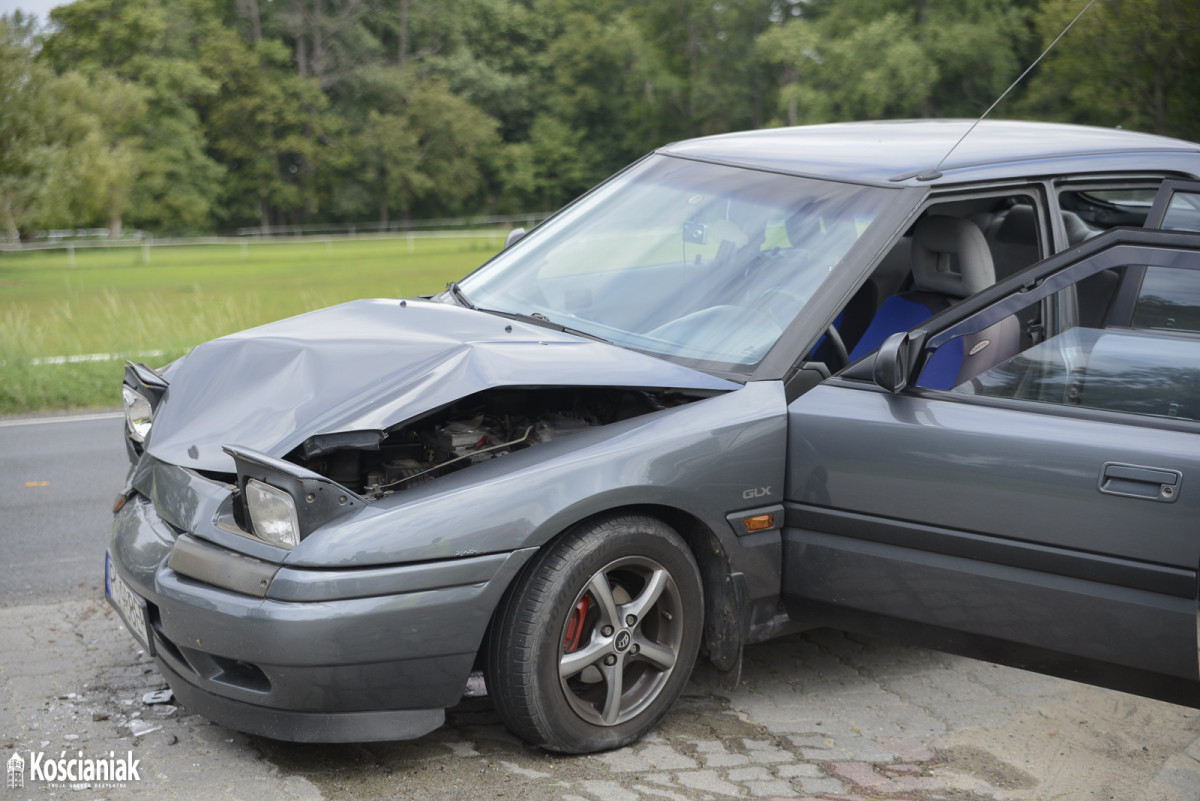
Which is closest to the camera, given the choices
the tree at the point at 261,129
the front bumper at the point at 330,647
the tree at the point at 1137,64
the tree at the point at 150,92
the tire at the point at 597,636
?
the front bumper at the point at 330,647

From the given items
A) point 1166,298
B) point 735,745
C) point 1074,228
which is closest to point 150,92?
point 1074,228

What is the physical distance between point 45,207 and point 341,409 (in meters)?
49.8

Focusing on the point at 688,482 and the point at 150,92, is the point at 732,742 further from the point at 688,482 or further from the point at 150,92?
the point at 150,92

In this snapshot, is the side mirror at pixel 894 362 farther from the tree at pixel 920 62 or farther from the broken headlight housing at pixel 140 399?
the tree at pixel 920 62

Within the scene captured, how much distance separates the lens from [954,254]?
4023 millimetres

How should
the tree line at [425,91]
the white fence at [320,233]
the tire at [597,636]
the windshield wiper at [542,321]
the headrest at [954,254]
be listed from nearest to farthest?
the tire at [597,636]
the windshield wiper at [542,321]
the headrest at [954,254]
the tree line at [425,91]
the white fence at [320,233]

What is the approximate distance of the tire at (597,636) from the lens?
10.1 feet

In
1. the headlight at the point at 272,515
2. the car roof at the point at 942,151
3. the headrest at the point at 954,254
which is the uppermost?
the car roof at the point at 942,151

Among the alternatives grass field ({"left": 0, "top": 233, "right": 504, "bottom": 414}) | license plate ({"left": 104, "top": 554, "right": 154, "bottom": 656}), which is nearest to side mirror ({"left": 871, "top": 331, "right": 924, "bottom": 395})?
license plate ({"left": 104, "top": 554, "right": 154, "bottom": 656})

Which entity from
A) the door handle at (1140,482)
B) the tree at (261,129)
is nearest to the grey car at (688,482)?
the door handle at (1140,482)

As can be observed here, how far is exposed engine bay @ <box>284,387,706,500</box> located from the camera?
325cm

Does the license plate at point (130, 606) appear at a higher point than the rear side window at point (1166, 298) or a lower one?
lower

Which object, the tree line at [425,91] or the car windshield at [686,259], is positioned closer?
the car windshield at [686,259]

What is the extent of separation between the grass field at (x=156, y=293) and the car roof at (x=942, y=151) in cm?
782
